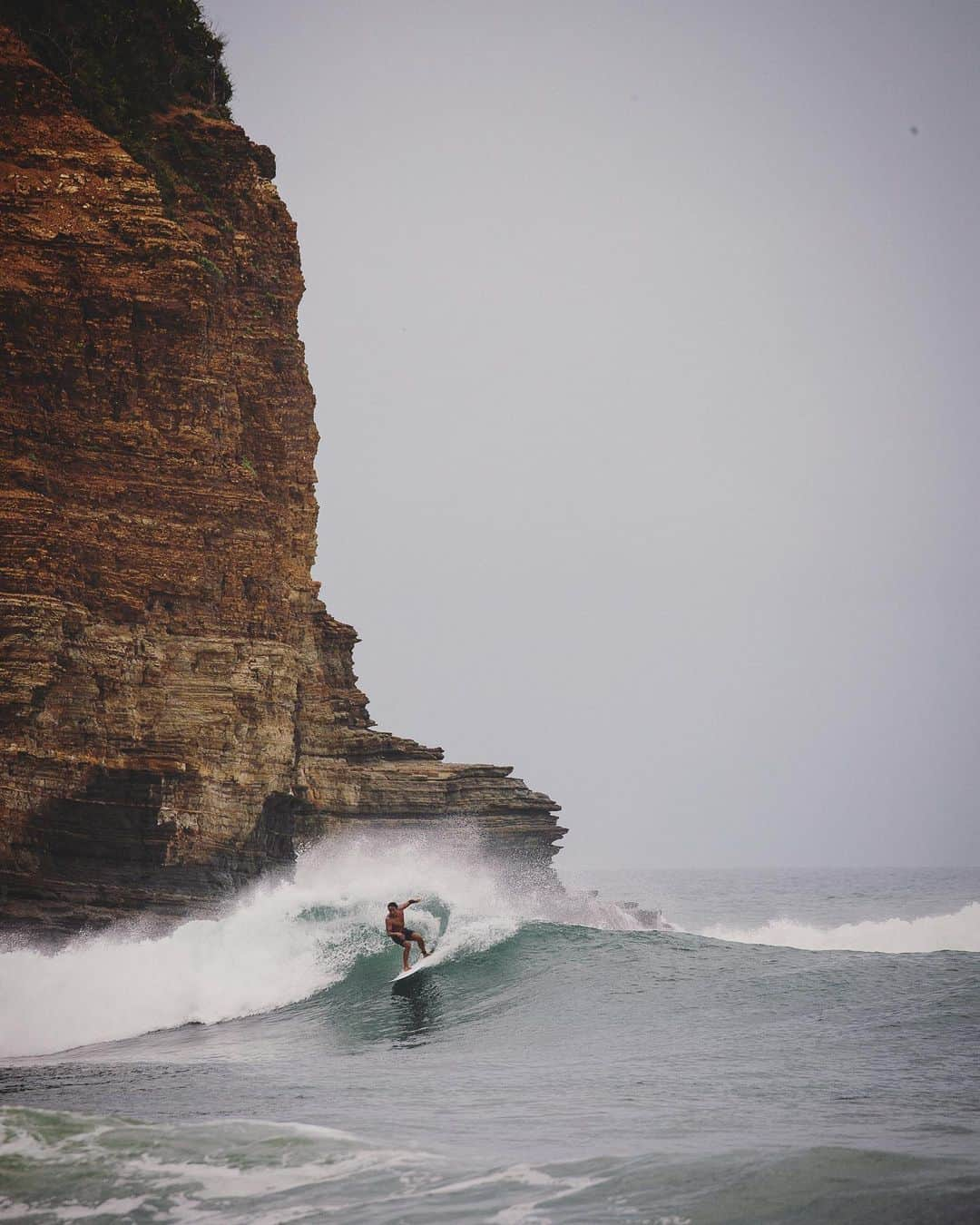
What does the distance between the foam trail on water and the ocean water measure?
0.17 feet

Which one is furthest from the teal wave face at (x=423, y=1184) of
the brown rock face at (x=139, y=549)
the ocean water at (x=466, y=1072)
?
the brown rock face at (x=139, y=549)

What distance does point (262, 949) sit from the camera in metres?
19.2

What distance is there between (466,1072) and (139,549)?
12503mm

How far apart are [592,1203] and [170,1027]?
11.3 meters

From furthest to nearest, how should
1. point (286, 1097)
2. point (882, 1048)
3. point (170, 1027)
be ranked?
point (170, 1027) → point (882, 1048) → point (286, 1097)

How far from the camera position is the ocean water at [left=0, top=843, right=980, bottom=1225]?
7.66 m

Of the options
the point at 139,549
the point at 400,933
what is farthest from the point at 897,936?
the point at 139,549

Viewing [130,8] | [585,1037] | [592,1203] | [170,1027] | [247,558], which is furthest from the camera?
[130,8]

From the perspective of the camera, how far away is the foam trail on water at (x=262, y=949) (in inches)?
659

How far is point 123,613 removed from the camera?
68.0 feet

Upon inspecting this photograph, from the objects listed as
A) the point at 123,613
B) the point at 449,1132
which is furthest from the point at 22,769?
the point at 449,1132

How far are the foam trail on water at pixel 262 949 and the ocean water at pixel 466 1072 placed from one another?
52mm

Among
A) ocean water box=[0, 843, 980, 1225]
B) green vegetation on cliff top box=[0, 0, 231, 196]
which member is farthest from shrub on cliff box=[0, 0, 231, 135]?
ocean water box=[0, 843, 980, 1225]

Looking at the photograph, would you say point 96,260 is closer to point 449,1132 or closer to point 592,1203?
point 449,1132
